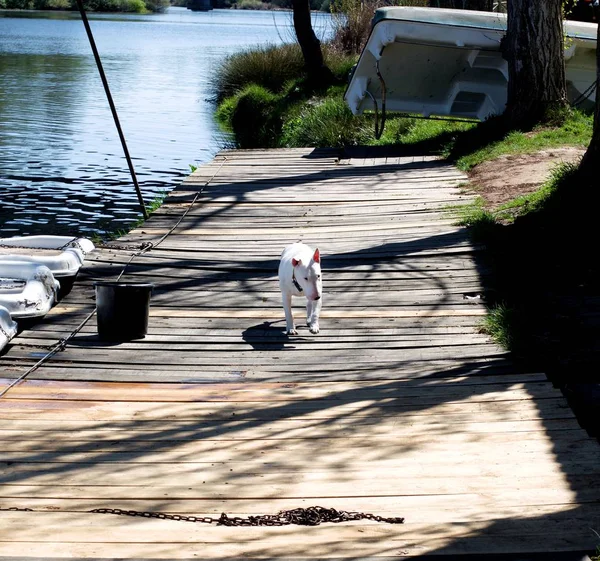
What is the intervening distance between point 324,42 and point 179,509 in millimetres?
27612

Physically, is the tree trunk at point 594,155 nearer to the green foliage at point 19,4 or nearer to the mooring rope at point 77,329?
the mooring rope at point 77,329

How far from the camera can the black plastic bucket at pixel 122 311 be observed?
6727 millimetres

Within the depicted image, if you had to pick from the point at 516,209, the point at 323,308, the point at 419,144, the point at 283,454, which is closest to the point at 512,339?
the point at 323,308

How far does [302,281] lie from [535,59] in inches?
344

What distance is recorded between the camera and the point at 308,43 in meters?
24.8

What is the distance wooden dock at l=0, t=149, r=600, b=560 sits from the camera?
3.62 meters

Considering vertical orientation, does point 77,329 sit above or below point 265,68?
above

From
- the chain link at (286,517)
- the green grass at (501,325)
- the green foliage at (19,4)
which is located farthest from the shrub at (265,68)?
the green foliage at (19,4)

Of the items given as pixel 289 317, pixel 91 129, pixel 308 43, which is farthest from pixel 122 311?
pixel 91 129

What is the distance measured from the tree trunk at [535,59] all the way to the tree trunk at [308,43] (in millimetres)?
11423

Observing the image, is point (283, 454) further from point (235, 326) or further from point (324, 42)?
point (324, 42)

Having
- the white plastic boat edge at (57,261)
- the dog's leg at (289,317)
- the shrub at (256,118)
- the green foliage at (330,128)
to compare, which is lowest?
the shrub at (256,118)

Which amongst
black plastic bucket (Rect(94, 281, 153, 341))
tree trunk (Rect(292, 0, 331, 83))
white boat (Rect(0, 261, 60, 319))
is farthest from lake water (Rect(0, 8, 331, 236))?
black plastic bucket (Rect(94, 281, 153, 341))

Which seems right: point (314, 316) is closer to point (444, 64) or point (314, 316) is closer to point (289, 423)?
point (289, 423)
